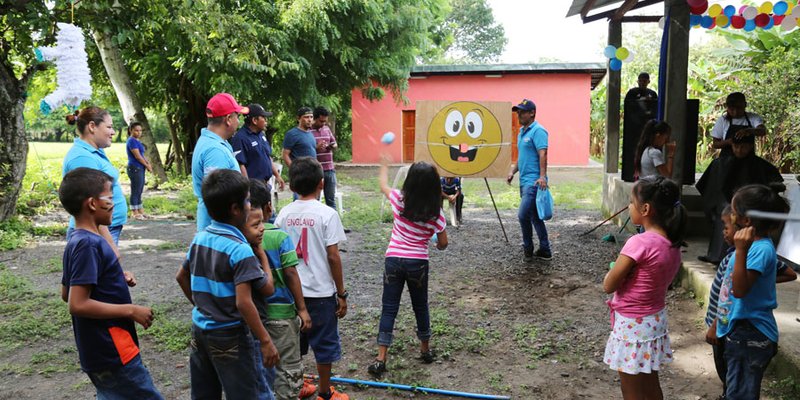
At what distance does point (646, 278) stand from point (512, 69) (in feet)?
55.7

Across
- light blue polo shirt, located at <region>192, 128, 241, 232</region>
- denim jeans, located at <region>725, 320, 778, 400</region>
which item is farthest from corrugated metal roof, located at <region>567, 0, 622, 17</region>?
denim jeans, located at <region>725, 320, 778, 400</region>

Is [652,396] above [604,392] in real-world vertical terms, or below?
above

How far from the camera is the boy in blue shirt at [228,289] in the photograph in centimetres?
228

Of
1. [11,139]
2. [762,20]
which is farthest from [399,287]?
[11,139]

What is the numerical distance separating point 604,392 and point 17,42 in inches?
320

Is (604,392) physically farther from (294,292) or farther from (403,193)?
(294,292)

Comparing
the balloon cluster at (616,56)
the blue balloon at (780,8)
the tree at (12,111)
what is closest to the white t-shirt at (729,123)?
the blue balloon at (780,8)

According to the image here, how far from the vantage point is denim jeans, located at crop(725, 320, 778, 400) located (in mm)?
2592

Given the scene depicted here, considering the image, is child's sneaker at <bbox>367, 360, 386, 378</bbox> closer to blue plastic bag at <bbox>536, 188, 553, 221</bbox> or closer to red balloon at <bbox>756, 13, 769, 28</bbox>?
blue plastic bag at <bbox>536, 188, 553, 221</bbox>

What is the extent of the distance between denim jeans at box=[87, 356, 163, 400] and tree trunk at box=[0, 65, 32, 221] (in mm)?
7037

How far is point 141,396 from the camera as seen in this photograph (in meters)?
2.42

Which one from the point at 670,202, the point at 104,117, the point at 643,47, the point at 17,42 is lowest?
the point at 670,202

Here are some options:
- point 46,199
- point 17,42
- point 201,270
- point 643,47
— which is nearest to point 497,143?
point 201,270

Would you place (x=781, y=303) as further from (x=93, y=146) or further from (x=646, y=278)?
(x=93, y=146)
